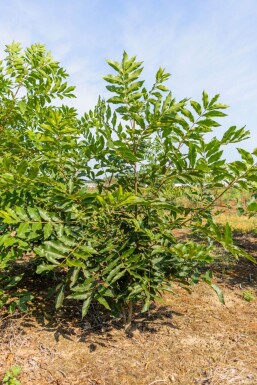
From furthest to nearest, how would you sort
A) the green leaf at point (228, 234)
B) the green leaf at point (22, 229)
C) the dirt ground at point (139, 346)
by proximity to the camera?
the dirt ground at point (139, 346) < the green leaf at point (22, 229) < the green leaf at point (228, 234)

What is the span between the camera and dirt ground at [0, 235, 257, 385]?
8.49 feet

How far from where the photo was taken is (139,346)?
2998 millimetres

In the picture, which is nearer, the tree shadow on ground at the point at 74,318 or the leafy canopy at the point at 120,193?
the leafy canopy at the point at 120,193

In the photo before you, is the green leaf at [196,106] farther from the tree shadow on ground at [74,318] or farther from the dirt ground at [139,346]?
the dirt ground at [139,346]

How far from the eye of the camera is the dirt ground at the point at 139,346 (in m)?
2.59

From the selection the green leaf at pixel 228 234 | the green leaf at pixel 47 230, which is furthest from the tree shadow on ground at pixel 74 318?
the green leaf at pixel 228 234

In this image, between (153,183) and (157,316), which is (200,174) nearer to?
(153,183)

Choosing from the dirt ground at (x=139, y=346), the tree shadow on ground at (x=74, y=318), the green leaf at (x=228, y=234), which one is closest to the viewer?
the green leaf at (x=228, y=234)

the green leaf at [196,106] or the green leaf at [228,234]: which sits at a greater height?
the green leaf at [196,106]

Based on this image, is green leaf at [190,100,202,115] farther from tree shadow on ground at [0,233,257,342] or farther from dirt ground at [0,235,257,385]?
dirt ground at [0,235,257,385]

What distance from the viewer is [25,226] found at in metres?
2.25

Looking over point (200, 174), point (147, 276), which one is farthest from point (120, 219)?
point (200, 174)

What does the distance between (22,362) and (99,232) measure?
1345mm

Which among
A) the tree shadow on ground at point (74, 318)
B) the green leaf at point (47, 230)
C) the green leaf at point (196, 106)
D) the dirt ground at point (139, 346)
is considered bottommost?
the dirt ground at point (139, 346)
